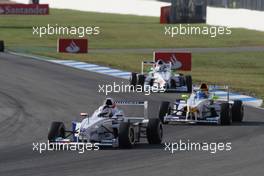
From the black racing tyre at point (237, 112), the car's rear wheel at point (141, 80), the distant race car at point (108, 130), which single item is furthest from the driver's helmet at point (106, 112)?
the car's rear wheel at point (141, 80)

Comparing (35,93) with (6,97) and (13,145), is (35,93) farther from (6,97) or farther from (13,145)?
(13,145)

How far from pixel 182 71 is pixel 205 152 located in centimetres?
2154

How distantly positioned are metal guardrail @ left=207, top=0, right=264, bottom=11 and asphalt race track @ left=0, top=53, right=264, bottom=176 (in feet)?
120

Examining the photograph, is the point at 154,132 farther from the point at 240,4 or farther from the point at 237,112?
the point at 240,4

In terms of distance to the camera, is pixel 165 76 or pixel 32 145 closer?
pixel 32 145

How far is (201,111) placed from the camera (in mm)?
23562

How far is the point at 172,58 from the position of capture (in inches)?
1436

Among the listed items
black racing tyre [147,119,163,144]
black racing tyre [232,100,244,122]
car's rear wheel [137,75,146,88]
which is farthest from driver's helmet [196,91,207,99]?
car's rear wheel [137,75,146,88]

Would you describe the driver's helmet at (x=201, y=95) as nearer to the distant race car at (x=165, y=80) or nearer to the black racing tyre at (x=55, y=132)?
the black racing tyre at (x=55, y=132)

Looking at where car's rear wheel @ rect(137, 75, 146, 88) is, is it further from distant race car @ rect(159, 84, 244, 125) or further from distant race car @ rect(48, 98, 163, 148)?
distant race car @ rect(48, 98, 163, 148)

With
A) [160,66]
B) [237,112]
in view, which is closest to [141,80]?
[160,66]

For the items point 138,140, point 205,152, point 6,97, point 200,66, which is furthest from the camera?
point 200,66

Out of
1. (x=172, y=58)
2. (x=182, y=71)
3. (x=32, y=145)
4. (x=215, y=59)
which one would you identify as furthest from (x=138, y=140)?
(x=215, y=59)

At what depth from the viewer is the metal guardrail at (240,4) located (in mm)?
69438
